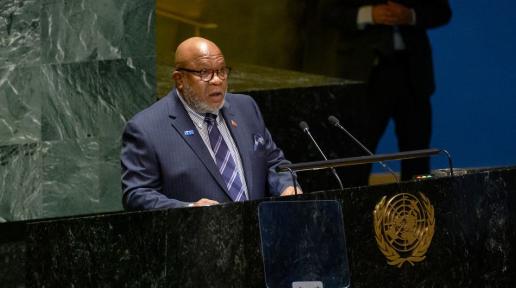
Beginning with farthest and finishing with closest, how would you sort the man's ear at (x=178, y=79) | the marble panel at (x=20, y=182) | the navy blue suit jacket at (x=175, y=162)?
the marble panel at (x=20, y=182)
the man's ear at (x=178, y=79)
the navy blue suit jacket at (x=175, y=162)

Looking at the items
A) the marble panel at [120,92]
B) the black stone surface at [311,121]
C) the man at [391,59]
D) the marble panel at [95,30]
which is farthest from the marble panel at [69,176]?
the man at [391,59]

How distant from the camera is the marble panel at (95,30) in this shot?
7.07 m

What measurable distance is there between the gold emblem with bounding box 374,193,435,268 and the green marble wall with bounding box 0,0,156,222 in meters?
2.66

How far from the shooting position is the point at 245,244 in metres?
4.71

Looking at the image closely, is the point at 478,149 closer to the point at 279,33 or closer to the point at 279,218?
the point at 279,33

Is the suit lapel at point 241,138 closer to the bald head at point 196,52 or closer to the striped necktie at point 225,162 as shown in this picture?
the striped necktie at point 225,162

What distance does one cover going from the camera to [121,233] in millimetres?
4582

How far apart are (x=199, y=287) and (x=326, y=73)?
140 inches

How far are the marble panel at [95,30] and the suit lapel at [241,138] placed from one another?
5.33ft

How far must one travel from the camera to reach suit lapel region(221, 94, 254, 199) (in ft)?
18.2

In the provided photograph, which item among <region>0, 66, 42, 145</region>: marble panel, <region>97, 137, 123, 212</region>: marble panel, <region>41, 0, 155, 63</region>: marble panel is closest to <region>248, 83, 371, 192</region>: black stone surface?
<region>41, 0, 155, 63</region>: marble panel

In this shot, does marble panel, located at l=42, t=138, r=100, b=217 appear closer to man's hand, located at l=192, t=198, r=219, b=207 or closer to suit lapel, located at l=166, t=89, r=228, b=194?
suit lapel, located at l=166, t=89, r=228, b=194

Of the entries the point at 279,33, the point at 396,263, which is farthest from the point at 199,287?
the point at 279,33

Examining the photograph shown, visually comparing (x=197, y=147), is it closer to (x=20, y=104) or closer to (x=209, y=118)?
(x=209, y=118)
